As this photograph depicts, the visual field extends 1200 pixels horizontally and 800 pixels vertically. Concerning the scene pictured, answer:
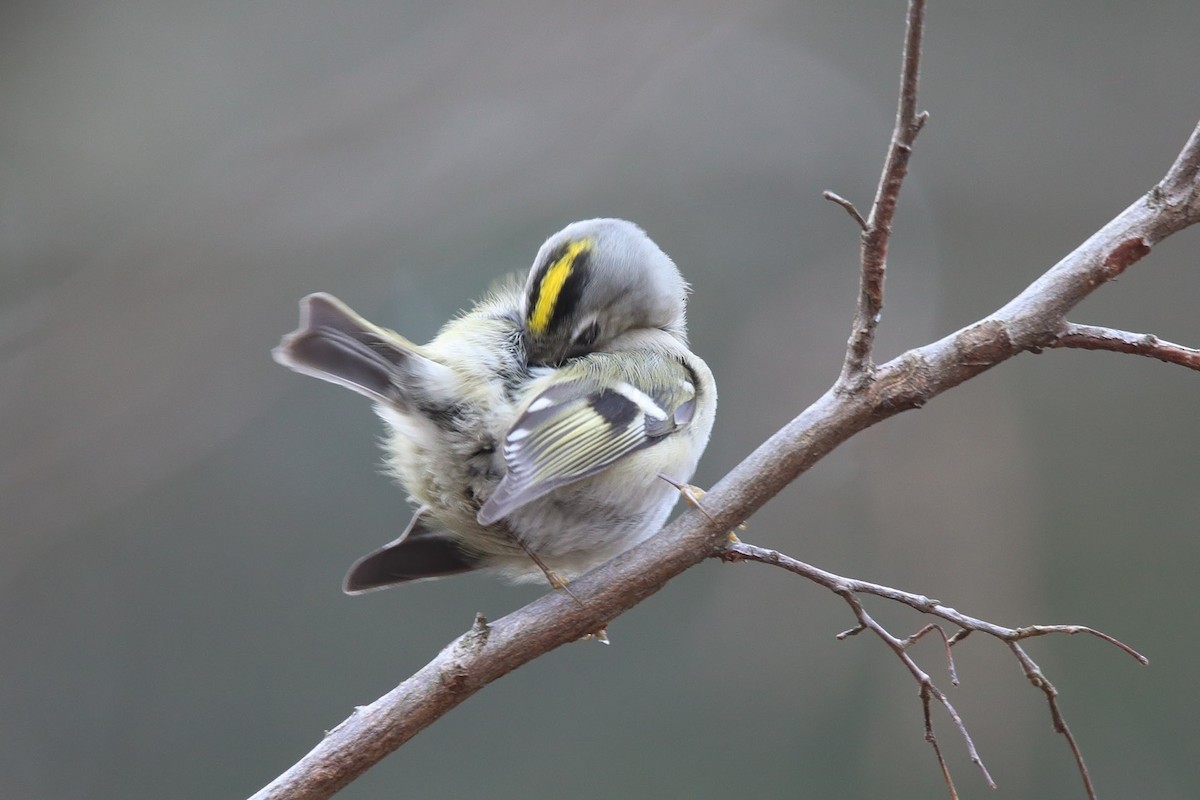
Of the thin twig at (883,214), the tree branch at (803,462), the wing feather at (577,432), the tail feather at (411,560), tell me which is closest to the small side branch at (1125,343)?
the tree branch at (803,462)

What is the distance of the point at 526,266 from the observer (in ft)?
10.2

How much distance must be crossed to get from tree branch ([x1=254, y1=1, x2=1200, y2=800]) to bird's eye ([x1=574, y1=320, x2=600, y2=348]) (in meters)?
0.55

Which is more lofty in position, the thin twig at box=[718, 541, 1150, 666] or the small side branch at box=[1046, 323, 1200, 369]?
the small side branch at box=[1046, 323, 1200, 369]

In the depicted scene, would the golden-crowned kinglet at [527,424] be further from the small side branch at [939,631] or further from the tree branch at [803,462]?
the small side branch at [939,631]

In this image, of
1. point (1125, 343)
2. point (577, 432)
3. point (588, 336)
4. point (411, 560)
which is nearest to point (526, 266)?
point (588, 336)

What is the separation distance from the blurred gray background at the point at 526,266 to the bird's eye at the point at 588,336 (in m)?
1.85

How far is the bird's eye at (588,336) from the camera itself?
1.85 m

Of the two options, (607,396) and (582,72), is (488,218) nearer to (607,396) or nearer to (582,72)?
(582,72)

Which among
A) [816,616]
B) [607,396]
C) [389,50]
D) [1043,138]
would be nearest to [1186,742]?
[816,616]

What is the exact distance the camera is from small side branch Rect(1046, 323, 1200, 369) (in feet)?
3.89

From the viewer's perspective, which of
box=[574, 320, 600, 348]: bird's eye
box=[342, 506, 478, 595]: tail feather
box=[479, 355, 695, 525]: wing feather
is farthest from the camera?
box=[574, 320, 600, 348]: bird's eye

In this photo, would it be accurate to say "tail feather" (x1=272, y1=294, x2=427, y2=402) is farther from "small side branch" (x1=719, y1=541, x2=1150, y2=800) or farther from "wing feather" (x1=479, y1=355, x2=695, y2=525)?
"small side branch" (x1=719, y1=541, x2=1150, y2=800)

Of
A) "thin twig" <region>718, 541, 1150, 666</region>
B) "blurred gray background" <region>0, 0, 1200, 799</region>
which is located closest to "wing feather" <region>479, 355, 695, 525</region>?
"thin twig" <region>718, 541, 1150, 666</region>

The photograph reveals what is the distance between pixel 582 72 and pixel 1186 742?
3.68 metres
